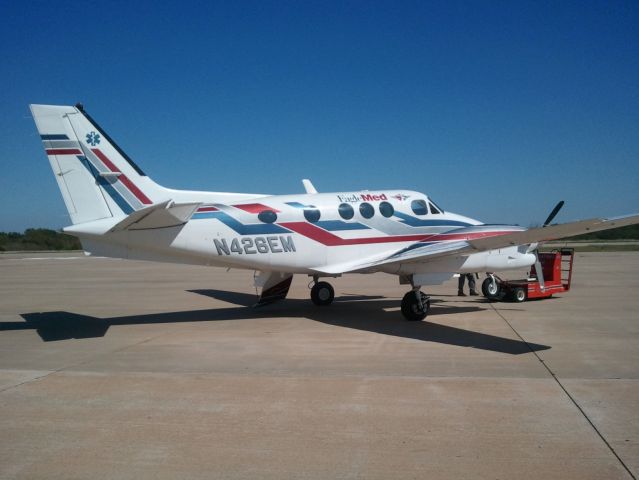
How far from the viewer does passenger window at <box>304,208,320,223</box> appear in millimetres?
13672

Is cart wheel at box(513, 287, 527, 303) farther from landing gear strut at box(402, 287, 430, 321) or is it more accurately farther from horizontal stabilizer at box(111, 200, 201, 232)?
horizontal stabilizer at box(111, 200, 201, 232)

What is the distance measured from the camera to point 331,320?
45.1ft

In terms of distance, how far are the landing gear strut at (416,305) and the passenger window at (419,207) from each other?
101 inches

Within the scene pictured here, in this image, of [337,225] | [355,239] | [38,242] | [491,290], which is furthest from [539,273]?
[38,242]

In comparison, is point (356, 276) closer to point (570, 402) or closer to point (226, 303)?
point (226, 303)

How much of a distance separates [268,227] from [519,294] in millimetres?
8841

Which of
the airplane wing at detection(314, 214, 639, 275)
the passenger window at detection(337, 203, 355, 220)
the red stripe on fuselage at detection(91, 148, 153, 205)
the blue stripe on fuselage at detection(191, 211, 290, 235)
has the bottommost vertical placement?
the airplane wing at detection(314, 214, 639, 275)

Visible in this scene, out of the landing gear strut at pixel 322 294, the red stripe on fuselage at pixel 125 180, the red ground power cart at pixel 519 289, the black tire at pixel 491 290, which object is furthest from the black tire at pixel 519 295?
the red stripe on fuselage at pixel 125 180

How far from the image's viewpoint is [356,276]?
1200 inches

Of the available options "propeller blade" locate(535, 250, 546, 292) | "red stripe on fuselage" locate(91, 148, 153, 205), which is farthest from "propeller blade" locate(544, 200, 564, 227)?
"red stripe on fuselage" locate(91, 148, 153, 205)

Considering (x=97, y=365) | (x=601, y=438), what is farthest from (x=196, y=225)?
(x=601, y=438)

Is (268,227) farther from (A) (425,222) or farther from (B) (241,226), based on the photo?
(A) (425,222)

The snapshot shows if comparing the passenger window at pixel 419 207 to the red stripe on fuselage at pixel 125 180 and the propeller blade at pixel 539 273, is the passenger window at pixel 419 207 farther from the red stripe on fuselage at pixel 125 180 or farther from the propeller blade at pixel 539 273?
the red stripe on fuselage at pixel 125 180

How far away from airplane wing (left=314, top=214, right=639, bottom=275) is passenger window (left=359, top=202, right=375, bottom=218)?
1175 millimetres
